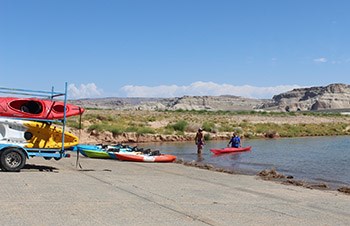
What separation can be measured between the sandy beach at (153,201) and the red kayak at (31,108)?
177 centimetres

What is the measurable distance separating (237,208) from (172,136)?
30662 millimetres

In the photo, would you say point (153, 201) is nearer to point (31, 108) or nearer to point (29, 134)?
point (29, 134)

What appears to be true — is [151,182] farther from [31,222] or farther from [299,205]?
[31,222]

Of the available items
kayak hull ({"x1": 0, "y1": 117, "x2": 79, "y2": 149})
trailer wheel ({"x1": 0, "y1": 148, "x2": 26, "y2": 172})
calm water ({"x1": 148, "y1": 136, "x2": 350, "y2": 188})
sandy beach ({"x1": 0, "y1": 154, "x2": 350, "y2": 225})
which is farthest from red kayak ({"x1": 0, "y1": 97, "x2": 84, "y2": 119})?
calm water ({"x1": 148, "y1": 136, "x2": 350, "y2": 188})

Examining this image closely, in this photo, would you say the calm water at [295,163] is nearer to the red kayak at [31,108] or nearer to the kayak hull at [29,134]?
the kayak hull at [29,134]

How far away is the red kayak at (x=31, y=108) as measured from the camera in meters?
14.6

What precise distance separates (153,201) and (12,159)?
5.95 meters

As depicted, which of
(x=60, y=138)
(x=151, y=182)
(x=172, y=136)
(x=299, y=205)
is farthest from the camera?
(x=172, y=136)

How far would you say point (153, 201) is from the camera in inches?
399

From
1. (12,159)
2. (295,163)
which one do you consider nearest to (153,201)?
(12,159)

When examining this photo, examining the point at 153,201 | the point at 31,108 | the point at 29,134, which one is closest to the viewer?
the point at 153,201

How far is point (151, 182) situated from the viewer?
13570mm

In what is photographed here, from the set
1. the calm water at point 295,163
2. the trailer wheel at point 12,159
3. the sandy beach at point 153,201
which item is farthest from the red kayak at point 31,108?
the calm water at point 295,163

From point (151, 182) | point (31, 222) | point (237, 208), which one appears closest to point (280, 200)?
point (237, 208)
